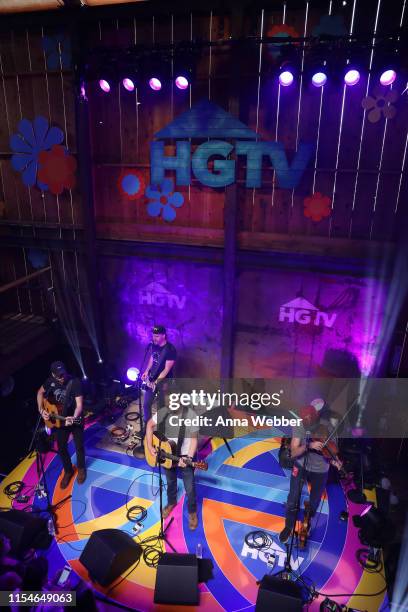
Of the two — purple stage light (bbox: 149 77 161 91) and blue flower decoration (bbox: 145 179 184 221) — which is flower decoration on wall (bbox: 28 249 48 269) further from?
purple stage light (bbox: 149 77 161 91)

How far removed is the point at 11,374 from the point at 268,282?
5344 mm

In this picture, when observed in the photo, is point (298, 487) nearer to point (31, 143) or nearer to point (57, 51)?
point (31, 143)

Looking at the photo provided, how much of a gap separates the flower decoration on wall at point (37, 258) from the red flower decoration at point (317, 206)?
231 inches

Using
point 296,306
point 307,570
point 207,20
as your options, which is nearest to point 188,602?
point 307,570

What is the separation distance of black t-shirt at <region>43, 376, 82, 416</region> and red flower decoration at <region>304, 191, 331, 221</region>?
4927 mm

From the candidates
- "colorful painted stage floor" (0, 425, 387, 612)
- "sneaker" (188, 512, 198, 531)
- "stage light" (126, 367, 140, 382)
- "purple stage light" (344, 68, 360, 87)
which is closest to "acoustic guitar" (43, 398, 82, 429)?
"colorful painted stage floor" (0, 425, 387, 612)

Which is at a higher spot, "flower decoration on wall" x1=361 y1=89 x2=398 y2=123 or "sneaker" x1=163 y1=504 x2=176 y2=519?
"flower decoration on wall" x1=361 y1=89 x2=398 y2=123

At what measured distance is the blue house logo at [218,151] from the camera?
7496mm

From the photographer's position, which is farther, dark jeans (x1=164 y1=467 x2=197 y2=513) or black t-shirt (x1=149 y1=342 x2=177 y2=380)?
black t-shirt (x1=149 y1=342 x2=177 y2=380)

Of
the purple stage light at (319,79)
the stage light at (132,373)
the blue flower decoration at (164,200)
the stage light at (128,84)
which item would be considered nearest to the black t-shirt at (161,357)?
the stage light at (132,373)

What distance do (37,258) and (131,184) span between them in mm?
2967

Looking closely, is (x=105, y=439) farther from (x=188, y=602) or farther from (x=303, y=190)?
(x=303, y=190)

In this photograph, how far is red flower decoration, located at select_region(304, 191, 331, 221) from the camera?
24.6 feet

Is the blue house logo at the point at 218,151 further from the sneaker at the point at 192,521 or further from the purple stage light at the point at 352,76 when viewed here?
the sneaker at the point at 192,521
